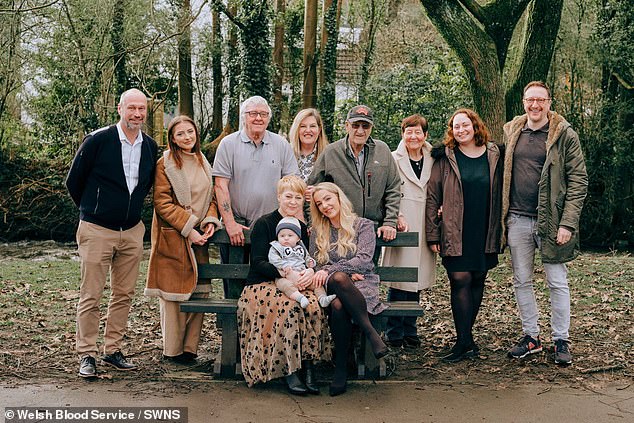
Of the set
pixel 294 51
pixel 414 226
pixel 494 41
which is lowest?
pixel 414 226

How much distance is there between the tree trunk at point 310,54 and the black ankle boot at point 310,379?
14477 millimetres

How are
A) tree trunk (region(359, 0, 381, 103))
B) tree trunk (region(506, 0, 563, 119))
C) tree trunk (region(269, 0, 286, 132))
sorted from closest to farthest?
1. tree trunk (region(506, 0, 563, 119))
2. tree trunk (region(269, 0, 286, 132))
3. tree trunk (region(359, 0, 381, 103))

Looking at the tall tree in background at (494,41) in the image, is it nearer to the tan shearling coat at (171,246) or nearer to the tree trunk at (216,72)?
the tan shearling coat at (171,246)

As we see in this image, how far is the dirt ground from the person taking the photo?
4.93 metres

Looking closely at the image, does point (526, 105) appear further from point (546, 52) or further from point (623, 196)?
point (623, 196)

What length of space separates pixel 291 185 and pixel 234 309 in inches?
39.9

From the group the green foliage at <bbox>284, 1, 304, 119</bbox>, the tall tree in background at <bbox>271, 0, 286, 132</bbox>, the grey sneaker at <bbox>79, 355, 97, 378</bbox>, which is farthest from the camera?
the green foliage at <bbox>284, 1, 304, 119</bbox>

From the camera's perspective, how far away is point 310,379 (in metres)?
5.30

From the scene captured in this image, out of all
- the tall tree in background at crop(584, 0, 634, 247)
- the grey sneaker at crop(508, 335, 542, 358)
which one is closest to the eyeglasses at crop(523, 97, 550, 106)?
the grey sneaker at crop(508, 335, 542, 358)

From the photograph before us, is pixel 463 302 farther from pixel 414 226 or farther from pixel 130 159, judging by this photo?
pixel 130 159

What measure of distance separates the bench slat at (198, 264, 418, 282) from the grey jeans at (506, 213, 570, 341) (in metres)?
0.87

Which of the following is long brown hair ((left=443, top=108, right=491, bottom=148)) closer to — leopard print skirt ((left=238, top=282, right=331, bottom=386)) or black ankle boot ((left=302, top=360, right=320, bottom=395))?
leopard print skirt ((left=238, top=282, right=331, bottom=386))

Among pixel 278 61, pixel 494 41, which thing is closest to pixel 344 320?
pixel 494 41

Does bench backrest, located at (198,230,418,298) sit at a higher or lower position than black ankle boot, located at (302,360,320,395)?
higher
